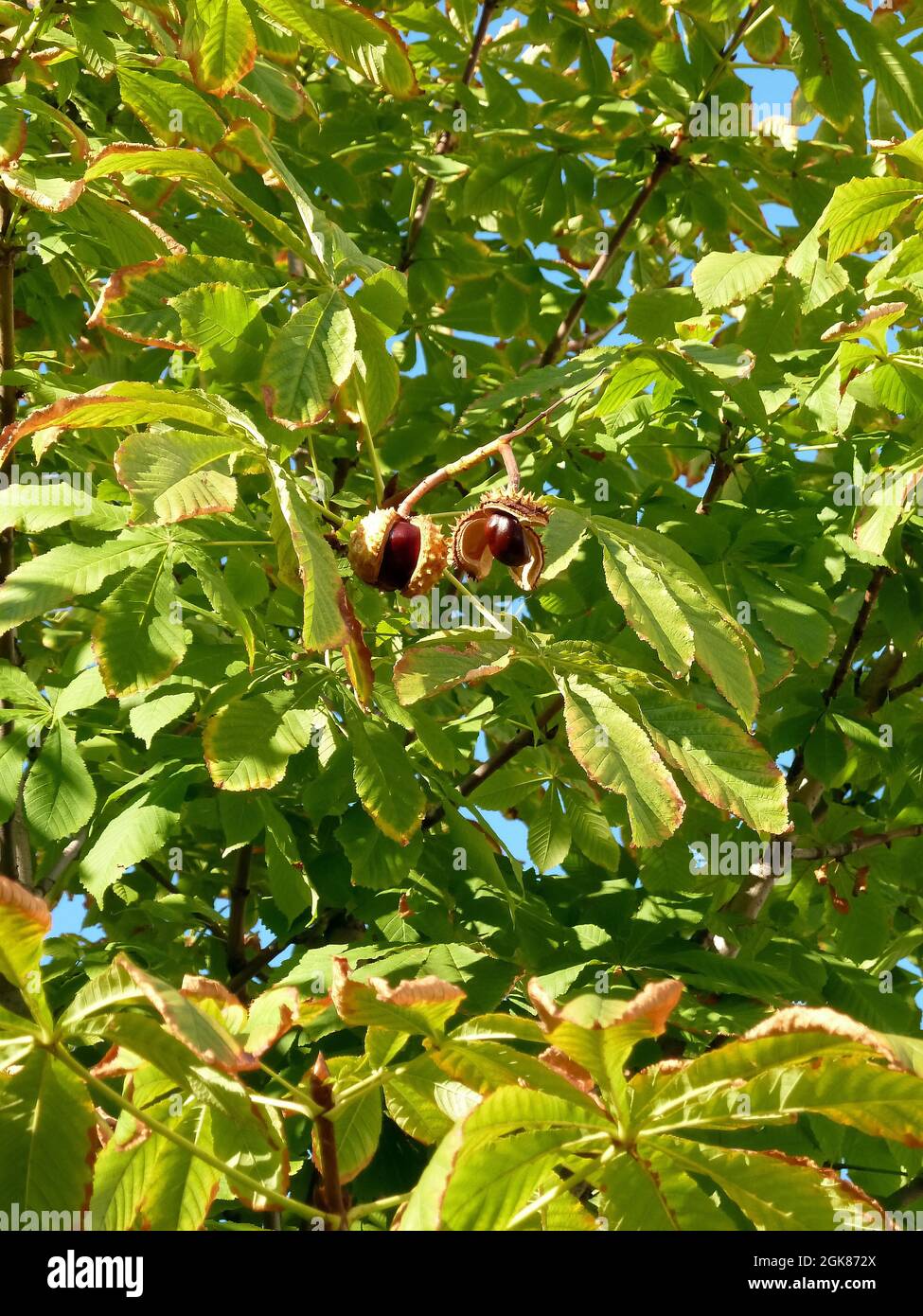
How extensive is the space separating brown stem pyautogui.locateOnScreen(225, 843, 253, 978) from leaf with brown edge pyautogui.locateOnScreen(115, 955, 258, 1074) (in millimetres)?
1886

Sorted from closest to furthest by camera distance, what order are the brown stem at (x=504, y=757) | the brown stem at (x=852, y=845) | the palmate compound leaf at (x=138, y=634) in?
the palmate compound leaf at (x=138, y=634) < the brown stem at (x=504, y=757) < the brown stem at (x=852, y=845)

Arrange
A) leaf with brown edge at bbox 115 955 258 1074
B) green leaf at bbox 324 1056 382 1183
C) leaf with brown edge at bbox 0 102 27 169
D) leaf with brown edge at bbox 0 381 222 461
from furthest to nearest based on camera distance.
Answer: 1. leaf with brown edge at bbox 0 102 27 169
2. leaf with brown edge at bbox 0 381 222 461
3. green leaf at bbox 324 1056 382 1183
4. leaf with brown edge at bbox 115 955 258 1074

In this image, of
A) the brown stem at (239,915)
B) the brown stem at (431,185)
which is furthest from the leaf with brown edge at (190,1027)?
the brown stem at (431,185)

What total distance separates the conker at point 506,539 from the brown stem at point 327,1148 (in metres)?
0.76

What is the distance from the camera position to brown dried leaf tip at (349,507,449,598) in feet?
5.46

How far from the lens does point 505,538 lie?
1.71m

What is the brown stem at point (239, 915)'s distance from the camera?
2871mm

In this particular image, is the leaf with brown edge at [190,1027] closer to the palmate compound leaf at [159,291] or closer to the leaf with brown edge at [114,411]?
the leaf with brown edge at [114,411]

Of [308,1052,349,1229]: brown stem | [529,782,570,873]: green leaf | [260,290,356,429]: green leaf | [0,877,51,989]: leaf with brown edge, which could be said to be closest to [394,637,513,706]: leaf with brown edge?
[260,290,356,429]: green leaf

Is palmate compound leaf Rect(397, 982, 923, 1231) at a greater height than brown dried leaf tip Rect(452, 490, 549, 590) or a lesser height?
lesser

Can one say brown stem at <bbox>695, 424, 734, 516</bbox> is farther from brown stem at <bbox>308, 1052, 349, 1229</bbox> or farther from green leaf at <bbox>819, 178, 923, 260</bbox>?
brown stem at <bbox>308, 1052, 349, 1229</bbox>

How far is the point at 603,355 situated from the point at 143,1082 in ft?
5.55
